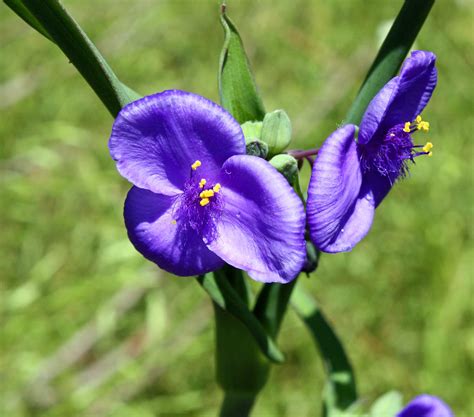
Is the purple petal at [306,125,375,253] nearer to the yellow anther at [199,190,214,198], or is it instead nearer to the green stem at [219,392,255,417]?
A: the yellow anther at [199,190,214,198]

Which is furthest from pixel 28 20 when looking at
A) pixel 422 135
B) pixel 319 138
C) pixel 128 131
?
pixel 422 135

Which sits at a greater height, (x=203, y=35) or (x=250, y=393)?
(x=203, y=35)

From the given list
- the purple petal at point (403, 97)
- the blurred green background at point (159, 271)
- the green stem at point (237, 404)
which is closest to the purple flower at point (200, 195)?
the purple petal at point (403, 97)

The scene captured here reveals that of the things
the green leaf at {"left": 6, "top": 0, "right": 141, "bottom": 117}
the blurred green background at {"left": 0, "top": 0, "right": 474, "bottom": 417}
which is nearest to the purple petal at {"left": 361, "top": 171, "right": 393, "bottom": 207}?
the green leaf at {"left": 6, "top": 0, "right": 141, "bottom": 117}

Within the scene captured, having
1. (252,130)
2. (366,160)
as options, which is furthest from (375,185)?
(252,130)

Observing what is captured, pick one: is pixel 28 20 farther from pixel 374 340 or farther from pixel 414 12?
pixel 374 340
